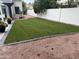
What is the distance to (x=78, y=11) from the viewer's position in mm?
13445

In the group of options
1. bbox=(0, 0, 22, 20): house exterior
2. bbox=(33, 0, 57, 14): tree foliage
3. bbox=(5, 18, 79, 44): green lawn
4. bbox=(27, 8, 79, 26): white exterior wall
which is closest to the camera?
bbox=(5, 18, 79, 44): green lawn

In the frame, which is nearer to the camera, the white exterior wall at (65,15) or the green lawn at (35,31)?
the green lawn at (35,31)

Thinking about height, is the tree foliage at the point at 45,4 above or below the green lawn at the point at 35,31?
above

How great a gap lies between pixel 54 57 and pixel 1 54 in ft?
9.05

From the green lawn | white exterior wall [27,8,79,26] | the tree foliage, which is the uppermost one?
the tree foliage

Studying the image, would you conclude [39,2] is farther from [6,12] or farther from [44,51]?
[44,51]

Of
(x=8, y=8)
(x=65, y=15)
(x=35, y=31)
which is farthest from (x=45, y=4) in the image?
(x=35, y=31)

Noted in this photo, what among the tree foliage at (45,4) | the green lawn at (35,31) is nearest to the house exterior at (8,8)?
the tree foliage at (45,4)

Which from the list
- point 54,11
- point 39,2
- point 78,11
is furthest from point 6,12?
point 78,11

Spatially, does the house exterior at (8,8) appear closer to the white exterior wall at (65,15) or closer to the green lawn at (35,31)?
the white exterior wall at (65,15)

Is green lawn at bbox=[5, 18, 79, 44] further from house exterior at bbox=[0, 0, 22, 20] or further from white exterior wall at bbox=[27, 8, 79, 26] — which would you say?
house exterior at bbox=[0, 0, 22, 20]

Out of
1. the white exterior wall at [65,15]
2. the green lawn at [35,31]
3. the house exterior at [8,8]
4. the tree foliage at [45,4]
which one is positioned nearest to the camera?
the green lawn at [35,31]

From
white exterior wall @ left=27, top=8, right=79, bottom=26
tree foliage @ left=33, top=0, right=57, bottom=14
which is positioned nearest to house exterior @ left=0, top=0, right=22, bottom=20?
tree foliage @ left=33, top=0, right=57, bottom=14

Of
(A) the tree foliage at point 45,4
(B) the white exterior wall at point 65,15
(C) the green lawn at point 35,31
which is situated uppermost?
(A) the tree foliage at point 45,4
